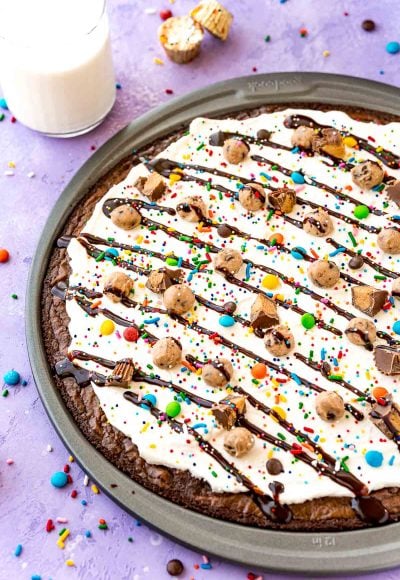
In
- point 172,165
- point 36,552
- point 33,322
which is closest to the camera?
point 36,552

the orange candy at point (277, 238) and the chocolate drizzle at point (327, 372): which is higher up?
the orange candy at point (277, 238)

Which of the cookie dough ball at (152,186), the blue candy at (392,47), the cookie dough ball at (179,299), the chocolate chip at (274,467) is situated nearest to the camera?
the chocolate chip at (274,467)

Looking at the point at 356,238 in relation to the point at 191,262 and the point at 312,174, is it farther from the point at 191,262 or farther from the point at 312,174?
the point at 191,262

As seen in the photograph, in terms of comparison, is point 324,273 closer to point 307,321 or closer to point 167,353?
point 307,321

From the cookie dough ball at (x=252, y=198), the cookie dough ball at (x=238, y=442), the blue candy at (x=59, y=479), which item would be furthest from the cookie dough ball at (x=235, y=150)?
the blue candy at (x=59, y=479)

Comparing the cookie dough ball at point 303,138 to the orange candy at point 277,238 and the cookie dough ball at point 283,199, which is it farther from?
the orange candy at point 277,238

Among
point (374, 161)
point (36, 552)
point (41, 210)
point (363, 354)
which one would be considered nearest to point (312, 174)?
point (374, 161)

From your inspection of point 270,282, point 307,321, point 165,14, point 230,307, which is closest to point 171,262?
point 230,307
